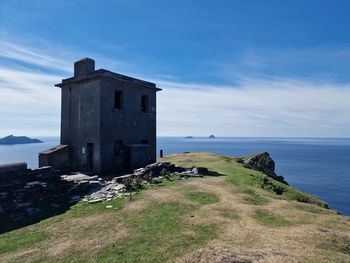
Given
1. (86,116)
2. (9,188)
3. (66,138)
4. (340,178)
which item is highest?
(86,116)

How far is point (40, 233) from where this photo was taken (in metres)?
14.0

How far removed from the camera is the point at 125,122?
28.2 metres

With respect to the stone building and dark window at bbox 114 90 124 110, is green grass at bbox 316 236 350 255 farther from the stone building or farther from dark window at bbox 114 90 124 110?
dark window at bbox 114 90 124 110

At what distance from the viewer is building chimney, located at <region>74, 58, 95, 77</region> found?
2819 centimetres

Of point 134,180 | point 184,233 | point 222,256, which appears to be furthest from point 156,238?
point 134,180

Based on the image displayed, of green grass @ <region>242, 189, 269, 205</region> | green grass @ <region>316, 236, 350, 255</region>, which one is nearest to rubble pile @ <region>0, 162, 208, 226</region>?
green grass @ <region>242, 189, 269, 205</region>

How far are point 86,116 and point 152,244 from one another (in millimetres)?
18068

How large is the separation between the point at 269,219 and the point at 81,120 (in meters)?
19.6

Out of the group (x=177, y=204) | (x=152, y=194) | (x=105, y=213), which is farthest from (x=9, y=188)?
(x=177, y=204)

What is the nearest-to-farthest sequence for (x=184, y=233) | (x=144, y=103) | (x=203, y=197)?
(x=184, y=233) < (x=203, y=197) < (x=144, y=103)

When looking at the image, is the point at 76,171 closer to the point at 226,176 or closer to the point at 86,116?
the point at 86,116

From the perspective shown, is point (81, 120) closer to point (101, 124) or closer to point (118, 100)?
point (101, 124)

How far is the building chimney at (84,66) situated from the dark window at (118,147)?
745 cm

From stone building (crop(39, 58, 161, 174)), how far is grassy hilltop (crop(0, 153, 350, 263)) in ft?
28.6
